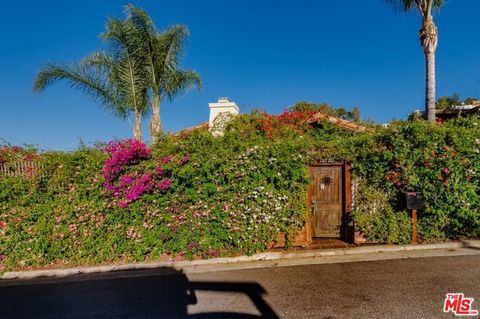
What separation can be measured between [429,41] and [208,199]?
10.2 m

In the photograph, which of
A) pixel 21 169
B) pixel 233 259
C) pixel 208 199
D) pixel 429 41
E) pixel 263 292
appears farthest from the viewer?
pixel 429 41

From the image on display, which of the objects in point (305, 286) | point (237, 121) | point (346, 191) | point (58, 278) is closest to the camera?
point (305, 286)

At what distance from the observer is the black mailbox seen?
6.51m

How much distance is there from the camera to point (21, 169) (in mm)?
6953

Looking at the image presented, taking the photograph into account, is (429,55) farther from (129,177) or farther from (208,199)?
(129,177)

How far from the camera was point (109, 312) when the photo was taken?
4254 millimetres

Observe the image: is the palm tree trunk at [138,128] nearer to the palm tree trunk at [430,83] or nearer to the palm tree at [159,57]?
the palm tree at [159,57]

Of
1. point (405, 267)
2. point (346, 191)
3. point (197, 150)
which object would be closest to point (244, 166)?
point (197, 150)

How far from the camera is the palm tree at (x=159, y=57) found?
36.6 ft

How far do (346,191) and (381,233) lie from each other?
131 cm

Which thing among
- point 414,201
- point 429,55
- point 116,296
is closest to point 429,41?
point 429,55

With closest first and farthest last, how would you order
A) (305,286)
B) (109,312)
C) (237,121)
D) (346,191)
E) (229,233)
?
(109,312)
(305,286)
(229,233)
(346,191)
(237,121)

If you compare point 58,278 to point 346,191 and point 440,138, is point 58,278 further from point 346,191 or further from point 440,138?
point 440,138

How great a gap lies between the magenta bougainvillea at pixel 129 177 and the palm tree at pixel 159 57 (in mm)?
4290
